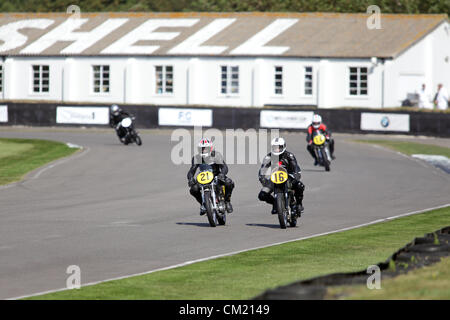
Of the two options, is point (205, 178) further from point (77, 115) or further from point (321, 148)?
point (77, 115)

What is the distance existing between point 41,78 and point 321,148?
35972mm

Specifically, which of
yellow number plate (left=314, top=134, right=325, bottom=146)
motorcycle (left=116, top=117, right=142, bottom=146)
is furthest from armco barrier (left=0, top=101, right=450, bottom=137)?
yellow number plate (left=314, top=134, right=325, bottom=146)

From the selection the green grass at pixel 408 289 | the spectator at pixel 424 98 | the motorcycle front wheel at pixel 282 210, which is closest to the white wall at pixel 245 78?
the spectator at pixel 424 98

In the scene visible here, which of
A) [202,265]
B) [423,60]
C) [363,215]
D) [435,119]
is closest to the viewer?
[202,265]

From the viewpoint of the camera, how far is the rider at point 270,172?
16.5m

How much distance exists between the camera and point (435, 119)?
142ft

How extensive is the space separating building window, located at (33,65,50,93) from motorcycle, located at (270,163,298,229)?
45.9m

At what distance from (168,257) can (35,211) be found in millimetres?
6214

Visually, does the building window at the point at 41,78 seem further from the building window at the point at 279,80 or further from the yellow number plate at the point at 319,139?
the yellow number plate at the point at 319,139

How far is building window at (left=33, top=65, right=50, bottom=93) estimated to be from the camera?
6084 centimetres

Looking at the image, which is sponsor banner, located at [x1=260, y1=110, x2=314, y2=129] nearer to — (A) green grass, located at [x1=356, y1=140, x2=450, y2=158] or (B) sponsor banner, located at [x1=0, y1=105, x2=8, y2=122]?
(A) green grass, located at [x1=356, y1=140, x2=450, y2=158]
